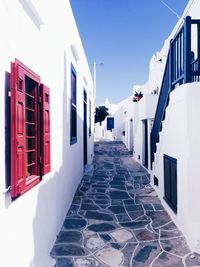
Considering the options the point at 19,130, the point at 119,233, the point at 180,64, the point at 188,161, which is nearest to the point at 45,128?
the point at 19,130

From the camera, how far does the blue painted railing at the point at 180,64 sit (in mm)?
4129

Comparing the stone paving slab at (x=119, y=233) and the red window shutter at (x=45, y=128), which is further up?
the red window shutter at (x=45, y=128)

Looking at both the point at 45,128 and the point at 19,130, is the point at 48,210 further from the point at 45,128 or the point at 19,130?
the point at 19,130

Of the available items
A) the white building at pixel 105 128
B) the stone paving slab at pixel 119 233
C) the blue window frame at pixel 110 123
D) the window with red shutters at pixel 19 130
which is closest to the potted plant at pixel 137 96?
→ the stone paving slab at pixel 119 233

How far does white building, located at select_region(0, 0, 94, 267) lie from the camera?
2.06 m

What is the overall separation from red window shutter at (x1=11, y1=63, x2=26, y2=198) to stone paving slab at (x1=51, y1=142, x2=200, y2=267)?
1.80 metres

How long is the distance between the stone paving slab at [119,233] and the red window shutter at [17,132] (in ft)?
5.90

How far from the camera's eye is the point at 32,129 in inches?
122

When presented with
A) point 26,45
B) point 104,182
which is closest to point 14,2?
point 26,45

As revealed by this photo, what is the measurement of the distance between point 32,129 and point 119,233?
8.21 ft

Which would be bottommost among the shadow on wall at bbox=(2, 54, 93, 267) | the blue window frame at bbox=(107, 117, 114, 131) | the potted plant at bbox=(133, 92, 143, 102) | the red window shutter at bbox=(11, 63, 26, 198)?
the shadow on wall at bbox=(2, 54, 93, 267)

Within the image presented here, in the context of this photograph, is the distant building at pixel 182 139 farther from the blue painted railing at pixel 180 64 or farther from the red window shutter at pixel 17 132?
the red window shutter at pixel 17 132

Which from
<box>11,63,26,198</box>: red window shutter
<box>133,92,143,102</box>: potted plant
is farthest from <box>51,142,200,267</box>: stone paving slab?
<box>133,92,143,102</box>: potted plant

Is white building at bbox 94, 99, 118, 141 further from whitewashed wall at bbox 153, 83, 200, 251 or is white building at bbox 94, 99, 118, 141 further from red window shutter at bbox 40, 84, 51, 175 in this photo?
red window shutter at bbox 40, 84, 51, 175
